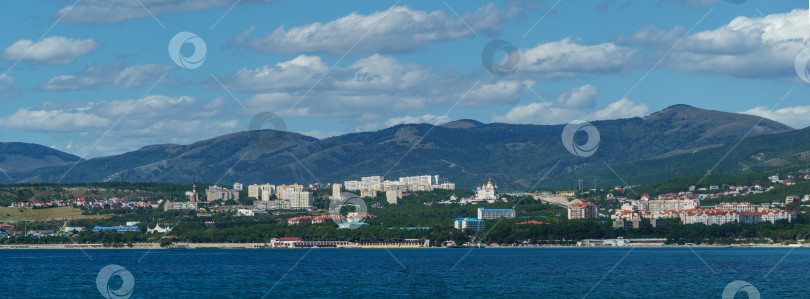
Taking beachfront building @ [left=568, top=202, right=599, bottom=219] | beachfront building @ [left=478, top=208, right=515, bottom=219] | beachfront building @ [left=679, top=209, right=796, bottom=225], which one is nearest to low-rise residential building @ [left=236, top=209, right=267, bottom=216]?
beachfront building @ [left=478, top=208, right=515, bottom=219]

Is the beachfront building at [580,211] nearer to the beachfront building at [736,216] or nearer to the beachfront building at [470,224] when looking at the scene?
the beachfront building at [736,216]

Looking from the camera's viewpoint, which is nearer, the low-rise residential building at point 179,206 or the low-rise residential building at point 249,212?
the low-rise residential building at point 249,212

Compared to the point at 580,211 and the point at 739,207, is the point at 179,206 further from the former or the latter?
the point at 739,207

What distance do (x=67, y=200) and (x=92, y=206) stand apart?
17.0ft

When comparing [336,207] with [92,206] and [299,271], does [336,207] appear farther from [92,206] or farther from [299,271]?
[299,271]

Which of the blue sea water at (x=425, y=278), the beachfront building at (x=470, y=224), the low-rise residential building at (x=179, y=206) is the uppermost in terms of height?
the low-rise residential building at (x=179, y=206)

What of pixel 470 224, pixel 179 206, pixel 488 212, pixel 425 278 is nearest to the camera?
pixel 425 278

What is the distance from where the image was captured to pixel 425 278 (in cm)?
6512

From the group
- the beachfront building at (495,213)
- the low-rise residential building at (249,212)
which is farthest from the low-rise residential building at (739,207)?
the low-rise residential building at (249,212)

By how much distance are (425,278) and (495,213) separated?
97965 mm

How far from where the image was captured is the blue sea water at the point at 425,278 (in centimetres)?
5516

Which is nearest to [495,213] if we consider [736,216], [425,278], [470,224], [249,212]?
[470,224]

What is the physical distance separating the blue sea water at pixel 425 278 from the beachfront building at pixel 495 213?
7003cm

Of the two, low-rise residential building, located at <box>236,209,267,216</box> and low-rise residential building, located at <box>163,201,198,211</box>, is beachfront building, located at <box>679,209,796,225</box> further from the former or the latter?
low-rise residential building, located at <box>163,201,198,211</box>
